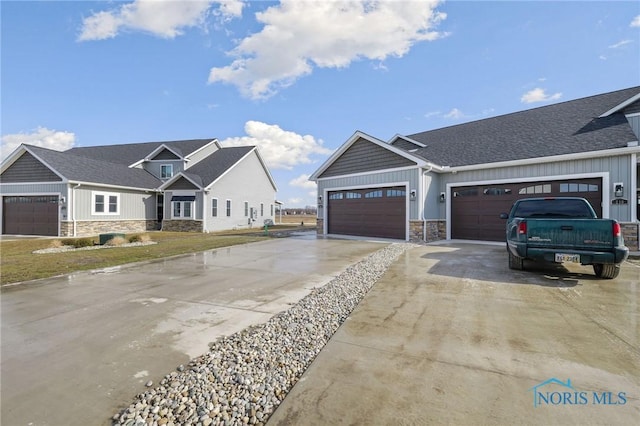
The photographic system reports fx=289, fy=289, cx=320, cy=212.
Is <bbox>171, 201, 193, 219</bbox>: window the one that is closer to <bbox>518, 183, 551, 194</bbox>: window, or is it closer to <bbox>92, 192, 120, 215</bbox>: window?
<bbox>92, 192, 120, 215</bbox>: window

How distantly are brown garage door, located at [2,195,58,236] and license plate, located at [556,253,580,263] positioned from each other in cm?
2333

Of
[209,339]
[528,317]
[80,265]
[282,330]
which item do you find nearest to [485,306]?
[528,317]

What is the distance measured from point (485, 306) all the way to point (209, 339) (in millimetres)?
3932

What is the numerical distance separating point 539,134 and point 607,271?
8.76 meters

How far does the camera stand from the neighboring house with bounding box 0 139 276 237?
57.0 ft

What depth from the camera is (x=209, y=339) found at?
339cm

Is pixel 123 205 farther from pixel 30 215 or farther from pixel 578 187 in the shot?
pixel 578 187

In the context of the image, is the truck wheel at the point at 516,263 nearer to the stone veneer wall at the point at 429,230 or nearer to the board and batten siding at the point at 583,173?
the stone veneer wall at the point at 429,230

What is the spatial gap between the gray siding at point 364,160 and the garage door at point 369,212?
3.62ft

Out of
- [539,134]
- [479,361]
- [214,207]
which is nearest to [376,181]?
[539,134]

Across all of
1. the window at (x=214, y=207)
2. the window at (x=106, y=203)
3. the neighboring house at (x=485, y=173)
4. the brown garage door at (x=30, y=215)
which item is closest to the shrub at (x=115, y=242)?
the window at (x=106, y=203)

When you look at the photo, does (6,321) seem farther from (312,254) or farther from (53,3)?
(53,3)

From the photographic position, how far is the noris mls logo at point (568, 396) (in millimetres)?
2227

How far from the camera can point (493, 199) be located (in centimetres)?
1212
